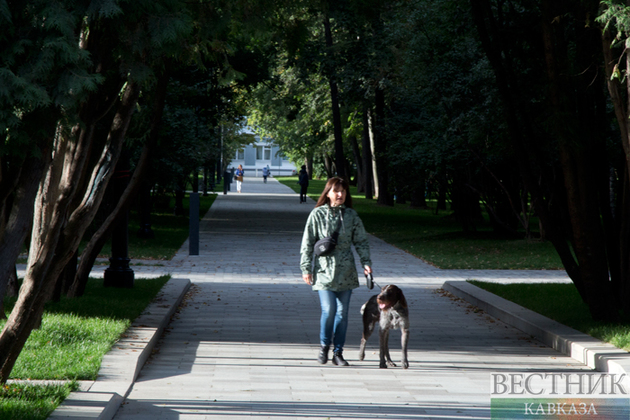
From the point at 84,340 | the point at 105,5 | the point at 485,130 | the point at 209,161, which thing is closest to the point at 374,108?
the point at 209,161

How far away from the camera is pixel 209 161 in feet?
82.3

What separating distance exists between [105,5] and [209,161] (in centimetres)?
2043

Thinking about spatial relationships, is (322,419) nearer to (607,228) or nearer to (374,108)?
(607,228)

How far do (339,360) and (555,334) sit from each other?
2653 millimetres

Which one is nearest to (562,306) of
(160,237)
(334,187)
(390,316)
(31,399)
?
(390,316)

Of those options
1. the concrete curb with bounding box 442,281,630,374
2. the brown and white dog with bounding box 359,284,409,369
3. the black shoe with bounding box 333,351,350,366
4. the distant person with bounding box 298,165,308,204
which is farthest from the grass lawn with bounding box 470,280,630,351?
the distant person with bounding box 298,165,308,204

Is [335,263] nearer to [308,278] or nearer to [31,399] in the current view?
[308,278]

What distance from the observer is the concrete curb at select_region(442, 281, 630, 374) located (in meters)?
7.37

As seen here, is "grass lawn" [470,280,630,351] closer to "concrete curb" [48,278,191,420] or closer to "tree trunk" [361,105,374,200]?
"concrete curb" [48,278,191,420]

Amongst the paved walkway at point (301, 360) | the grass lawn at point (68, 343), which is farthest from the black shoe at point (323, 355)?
the grass lawn at point (68, 343)

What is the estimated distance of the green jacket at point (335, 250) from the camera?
24.2 ft

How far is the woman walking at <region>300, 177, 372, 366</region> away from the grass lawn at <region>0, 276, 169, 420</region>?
206 cm

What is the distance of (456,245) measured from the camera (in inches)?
854

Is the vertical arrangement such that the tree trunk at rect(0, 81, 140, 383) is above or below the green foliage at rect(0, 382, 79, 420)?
above
